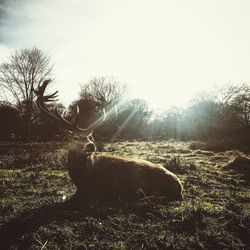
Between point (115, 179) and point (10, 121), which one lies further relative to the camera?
point (10, 121)

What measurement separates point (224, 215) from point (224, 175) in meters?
4.81

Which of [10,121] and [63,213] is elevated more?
[10,121]

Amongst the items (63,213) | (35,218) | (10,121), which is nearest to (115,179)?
(63,213)

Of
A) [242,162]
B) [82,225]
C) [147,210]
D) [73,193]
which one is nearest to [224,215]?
[147,210]

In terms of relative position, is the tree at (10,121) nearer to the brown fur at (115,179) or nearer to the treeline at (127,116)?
the treeline at (127,116)

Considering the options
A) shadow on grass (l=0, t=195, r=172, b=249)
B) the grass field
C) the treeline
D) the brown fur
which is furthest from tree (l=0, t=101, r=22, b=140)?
shadow on grass (l=0, t=195, r=172, b=249)

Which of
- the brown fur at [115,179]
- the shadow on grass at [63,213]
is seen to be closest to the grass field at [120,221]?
the shadow on grass at [63,213]

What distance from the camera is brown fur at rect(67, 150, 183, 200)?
5.96m

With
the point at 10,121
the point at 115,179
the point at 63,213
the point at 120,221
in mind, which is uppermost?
the point at 10,121

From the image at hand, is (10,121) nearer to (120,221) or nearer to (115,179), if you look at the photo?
(115,179)

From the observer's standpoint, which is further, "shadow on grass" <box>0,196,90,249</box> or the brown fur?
the brown fur

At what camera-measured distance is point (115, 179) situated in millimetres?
6164

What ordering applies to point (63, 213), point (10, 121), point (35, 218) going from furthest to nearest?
point (10, 121)
point (63, 213)
point (35, 218)

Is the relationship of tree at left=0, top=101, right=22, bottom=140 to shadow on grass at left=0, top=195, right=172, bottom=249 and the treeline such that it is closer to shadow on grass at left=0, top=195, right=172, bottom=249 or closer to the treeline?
the treeline
